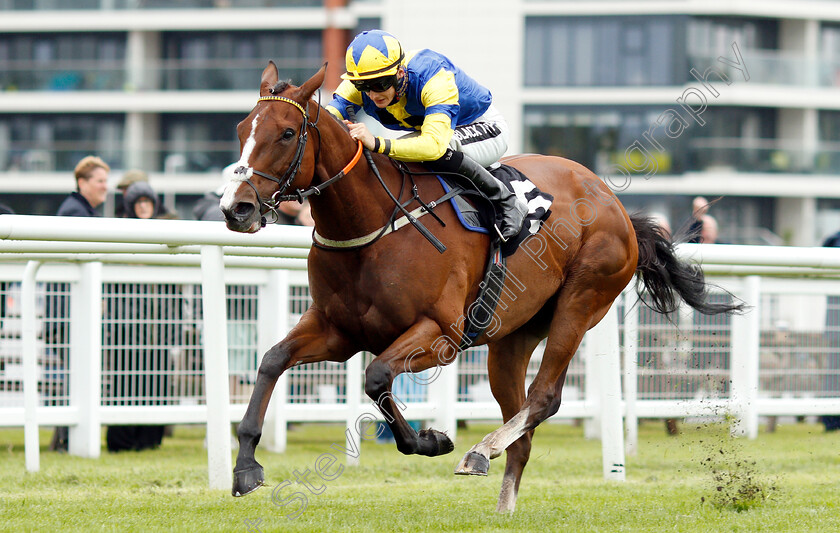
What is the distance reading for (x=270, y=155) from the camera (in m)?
3.91

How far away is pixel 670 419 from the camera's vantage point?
791 cm

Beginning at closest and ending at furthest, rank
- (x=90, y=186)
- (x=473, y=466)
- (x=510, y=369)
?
(x=473, y=466) → (x=510, y=369) → (x=90, y=186)

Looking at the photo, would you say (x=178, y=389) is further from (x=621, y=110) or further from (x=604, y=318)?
(x=621, y=110)

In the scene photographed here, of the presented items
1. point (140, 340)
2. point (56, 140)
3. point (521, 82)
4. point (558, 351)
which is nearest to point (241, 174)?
point (558, 351)

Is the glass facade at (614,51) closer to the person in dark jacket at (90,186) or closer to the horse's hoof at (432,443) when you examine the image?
the person in dark jacket at (90,186)

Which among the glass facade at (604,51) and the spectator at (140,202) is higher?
the glass facade at (604,51)

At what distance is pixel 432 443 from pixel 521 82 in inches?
1031

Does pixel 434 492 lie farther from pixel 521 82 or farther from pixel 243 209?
pixel 521 82

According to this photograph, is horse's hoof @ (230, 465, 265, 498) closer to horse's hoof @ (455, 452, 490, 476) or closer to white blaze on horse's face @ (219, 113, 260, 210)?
horse's hoof @ (455, 452, 490, 476)

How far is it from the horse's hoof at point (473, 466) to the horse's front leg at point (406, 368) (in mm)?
125

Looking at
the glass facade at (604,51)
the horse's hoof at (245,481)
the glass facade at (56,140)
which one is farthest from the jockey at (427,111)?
the glass facade at (56,140)

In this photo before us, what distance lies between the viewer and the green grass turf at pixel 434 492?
439 centimetres

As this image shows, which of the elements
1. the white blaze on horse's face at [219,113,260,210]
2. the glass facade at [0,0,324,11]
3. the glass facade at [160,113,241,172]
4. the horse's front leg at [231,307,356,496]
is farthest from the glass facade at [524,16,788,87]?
the white blaze on horse's face at [219,113,260,210]

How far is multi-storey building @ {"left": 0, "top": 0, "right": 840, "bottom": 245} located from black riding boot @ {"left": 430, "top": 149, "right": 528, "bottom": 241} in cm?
2185
